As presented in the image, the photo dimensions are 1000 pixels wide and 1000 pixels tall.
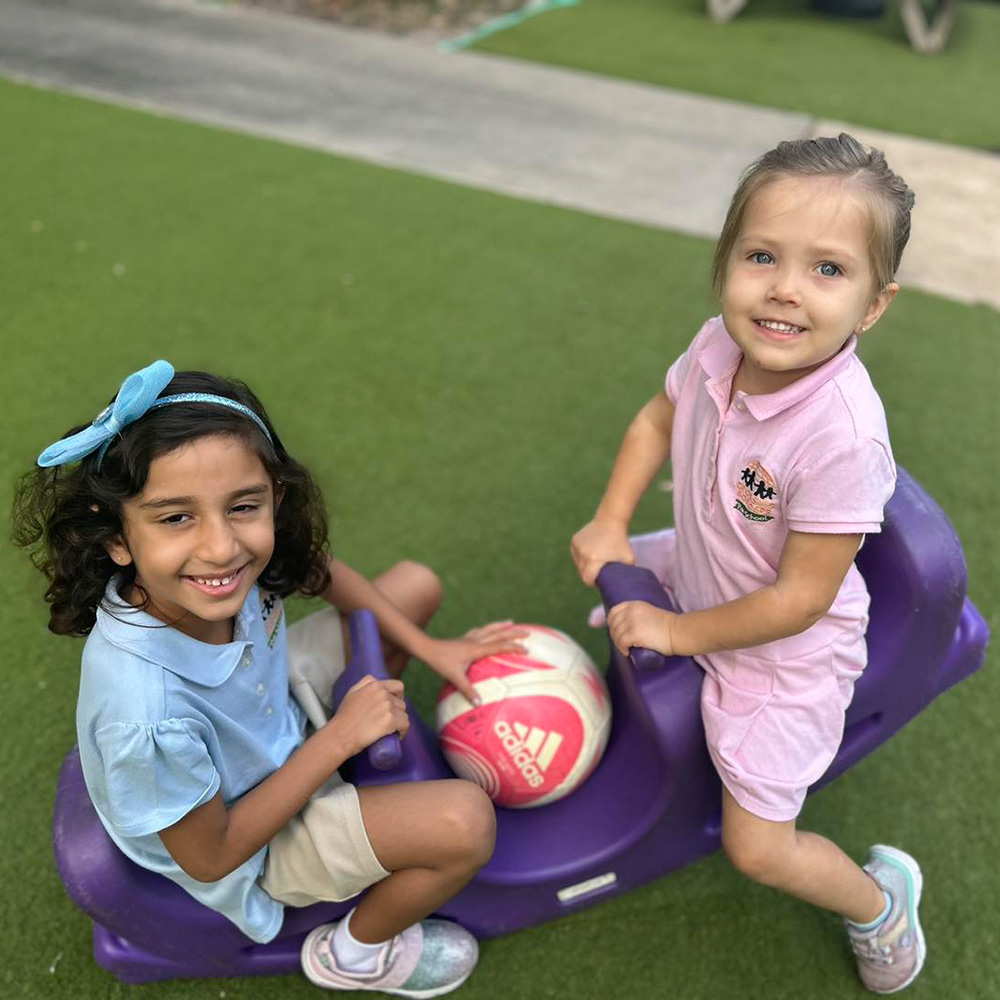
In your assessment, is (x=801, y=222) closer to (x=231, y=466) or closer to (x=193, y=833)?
(x=231, y=466)

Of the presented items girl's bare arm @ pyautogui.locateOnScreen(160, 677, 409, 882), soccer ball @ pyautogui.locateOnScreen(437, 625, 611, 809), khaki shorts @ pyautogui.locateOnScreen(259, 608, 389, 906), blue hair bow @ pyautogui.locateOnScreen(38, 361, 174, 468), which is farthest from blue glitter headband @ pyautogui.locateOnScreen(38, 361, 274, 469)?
soccer ball @ pyautogui.locateOnScreen(437, 625, 611, 809)

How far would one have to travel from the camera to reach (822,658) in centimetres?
161

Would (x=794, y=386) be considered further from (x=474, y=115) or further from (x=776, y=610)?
(x=474, y=115)

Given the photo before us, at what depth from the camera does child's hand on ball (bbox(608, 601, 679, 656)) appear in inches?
63.2

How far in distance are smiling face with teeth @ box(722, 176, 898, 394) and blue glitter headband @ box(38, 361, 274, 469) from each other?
2.45 feet

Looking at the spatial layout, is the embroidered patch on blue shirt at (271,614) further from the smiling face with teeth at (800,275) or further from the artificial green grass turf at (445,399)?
the smiling face with teeth at (800,275)

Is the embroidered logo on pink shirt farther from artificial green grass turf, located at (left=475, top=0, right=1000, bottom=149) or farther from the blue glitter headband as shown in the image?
artificial green grass turf, located at (left=475, top=0, right=1000, bottom=149)

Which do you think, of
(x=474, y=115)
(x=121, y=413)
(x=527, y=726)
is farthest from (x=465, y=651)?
(x=474, y=115)

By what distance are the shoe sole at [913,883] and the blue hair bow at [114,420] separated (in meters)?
1.49

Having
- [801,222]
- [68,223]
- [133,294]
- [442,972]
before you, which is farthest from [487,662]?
[68,223]

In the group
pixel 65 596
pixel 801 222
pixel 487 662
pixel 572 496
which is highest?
pixel 801 222

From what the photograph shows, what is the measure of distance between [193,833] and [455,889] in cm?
45

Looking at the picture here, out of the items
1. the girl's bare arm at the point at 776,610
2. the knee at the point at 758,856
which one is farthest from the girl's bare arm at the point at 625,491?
the knee at the point at 758,856

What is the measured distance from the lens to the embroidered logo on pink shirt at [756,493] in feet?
4.91
